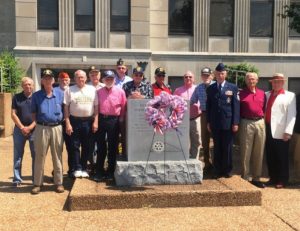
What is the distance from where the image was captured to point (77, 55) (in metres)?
18.0

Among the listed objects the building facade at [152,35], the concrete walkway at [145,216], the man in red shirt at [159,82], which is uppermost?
the building facade at [152,35]

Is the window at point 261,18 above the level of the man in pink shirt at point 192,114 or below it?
above

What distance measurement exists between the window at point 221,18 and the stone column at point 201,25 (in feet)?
1.04

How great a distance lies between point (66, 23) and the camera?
17.9 meters

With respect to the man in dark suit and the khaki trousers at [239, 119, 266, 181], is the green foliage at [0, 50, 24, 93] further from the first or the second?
the khaki trousers at [239, 119, 266, 181]

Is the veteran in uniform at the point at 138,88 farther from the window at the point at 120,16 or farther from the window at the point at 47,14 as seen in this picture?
the window at the point at 47,14

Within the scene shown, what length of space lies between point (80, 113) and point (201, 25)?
12.8 meters

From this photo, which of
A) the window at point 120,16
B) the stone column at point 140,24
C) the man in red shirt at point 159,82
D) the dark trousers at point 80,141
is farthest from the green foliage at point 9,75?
the man in red shirt at point 159,82

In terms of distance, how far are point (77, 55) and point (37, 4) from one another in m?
2.44

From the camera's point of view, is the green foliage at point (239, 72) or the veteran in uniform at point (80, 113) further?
the green foliage at point (239, 72)

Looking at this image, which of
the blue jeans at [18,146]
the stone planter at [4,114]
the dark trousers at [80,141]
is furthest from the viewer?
the stone planter at [4,114]

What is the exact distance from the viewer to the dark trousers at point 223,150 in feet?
25.6

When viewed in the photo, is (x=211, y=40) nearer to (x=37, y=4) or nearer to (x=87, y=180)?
(x=37, y=4)

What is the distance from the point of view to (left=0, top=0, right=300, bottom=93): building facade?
1786 cm
